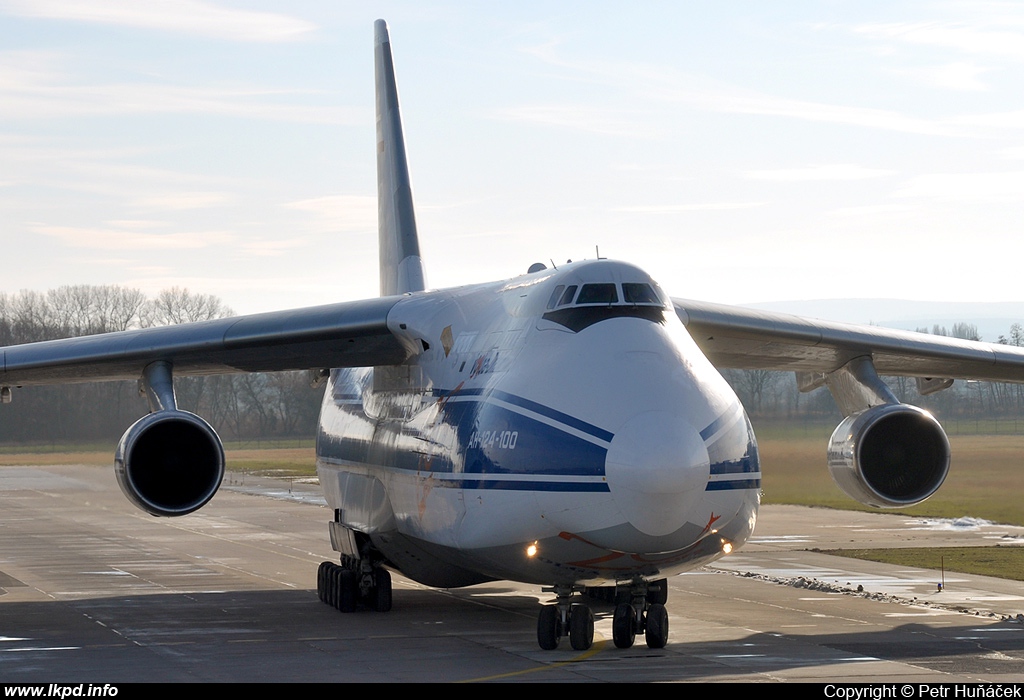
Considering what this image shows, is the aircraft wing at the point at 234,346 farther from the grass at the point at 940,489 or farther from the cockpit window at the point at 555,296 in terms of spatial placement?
the grass at the point at 940,489

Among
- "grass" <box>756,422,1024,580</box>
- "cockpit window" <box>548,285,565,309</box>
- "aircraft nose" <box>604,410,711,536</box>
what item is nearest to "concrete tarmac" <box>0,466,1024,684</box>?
"grass" <box>756,422,1024,580</box>

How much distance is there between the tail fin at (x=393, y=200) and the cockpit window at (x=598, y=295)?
704 cm

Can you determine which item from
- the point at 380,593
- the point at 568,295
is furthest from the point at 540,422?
the point at 380,593

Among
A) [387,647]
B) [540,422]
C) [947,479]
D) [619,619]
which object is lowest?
[387,647]

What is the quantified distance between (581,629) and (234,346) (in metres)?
6.00

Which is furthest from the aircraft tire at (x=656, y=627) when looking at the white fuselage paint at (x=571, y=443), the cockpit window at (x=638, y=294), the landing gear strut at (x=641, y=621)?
the cockpit window at (x=638, y=294)

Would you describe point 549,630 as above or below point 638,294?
below

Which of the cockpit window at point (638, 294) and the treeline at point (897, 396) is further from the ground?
the cockpit window at point (638, 294)

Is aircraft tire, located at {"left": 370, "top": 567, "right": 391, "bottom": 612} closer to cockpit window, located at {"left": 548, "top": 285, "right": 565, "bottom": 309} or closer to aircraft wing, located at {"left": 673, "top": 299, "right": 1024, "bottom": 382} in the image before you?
aircraft wing, located at {"left": 673, "top": 299, "right": 1024, "bottom": 382}

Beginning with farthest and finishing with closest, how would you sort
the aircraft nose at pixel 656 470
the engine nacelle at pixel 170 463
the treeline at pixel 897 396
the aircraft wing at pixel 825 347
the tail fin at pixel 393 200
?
the treeline at pixel 897 396 → the tail fin at pixel 393 200 → the aircraft wing at pixel 825 347 → the engine nacelle at pixel 170 463 → the aircraft nose at pixel 656 470

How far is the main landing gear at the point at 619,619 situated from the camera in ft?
43.5

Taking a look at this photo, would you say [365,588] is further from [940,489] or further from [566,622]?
[940,489]

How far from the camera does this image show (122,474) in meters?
15.7

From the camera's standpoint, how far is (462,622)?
16.3 m
